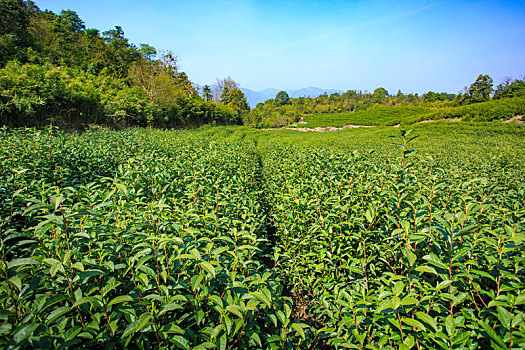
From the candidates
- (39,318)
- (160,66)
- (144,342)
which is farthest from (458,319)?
(160,66)

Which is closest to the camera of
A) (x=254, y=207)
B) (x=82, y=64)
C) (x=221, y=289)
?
(x=221, y=289)

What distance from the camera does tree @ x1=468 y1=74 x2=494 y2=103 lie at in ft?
147

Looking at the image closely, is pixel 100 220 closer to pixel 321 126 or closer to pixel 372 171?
pixel 372 171

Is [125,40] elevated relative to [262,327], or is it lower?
elevated

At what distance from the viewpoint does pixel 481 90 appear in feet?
149

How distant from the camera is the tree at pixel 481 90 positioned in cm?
4469

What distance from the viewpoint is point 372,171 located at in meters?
3.45

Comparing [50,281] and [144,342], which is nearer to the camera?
[144,342]

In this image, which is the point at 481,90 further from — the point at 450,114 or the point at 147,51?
the point at 147,51

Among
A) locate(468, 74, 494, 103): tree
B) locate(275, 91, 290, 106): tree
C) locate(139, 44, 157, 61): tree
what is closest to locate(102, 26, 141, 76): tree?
locate(139, 44, 157, 61): tree

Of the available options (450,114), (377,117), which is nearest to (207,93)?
(377,117)

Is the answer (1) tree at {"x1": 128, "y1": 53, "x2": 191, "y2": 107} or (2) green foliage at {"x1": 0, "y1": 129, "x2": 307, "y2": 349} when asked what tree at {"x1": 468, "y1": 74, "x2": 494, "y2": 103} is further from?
(2) green foliage at {"x1": 0, "y1": 129, "x2": 307, "y2": 349}

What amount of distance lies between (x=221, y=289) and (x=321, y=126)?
5583 cm

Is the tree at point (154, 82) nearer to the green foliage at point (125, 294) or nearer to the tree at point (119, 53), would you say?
the tree at point (119, 53)
